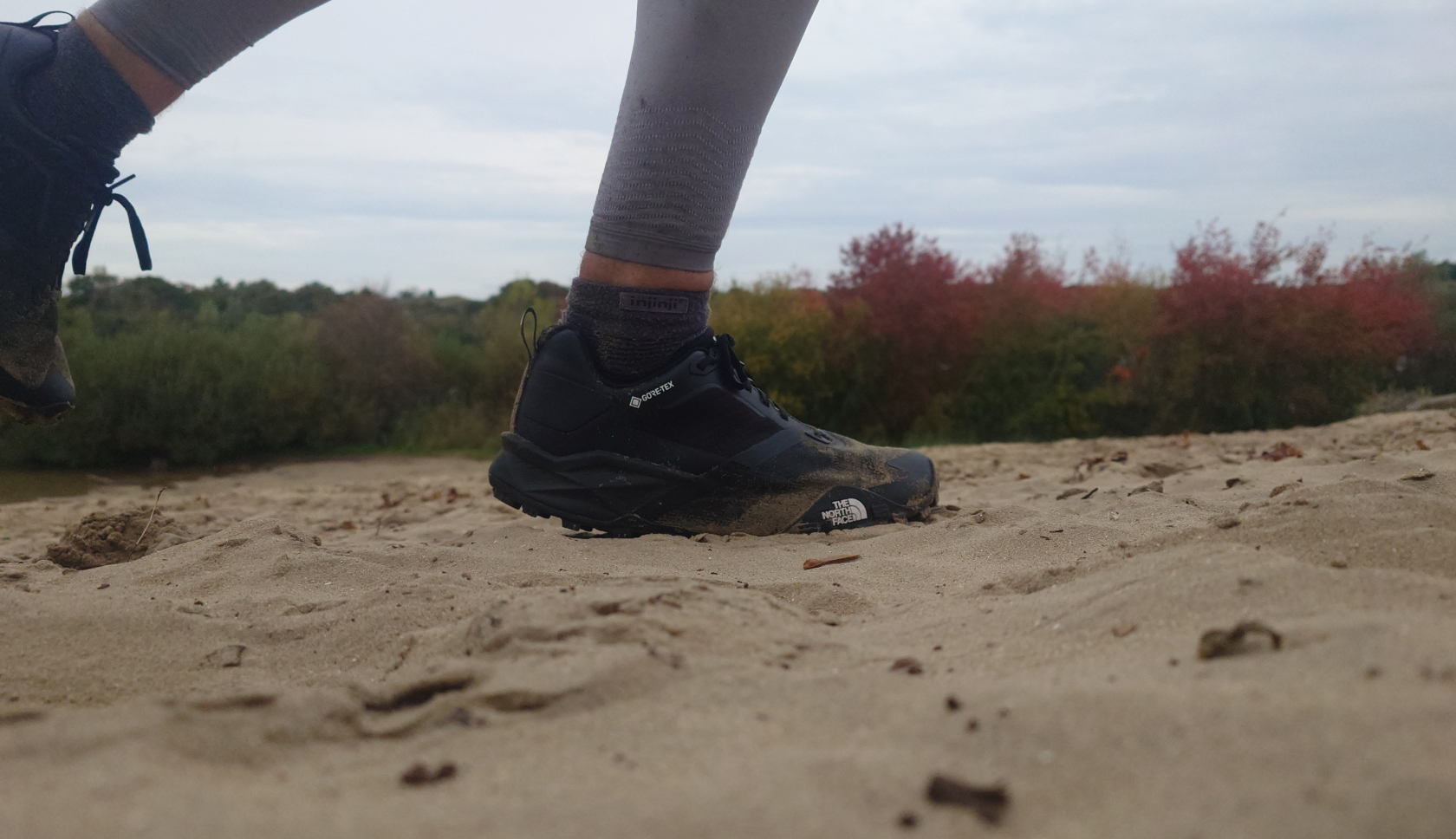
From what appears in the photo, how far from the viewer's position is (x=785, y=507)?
2.04m

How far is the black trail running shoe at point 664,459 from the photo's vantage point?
6.57 ft

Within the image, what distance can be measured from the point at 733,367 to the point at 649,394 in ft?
0.67

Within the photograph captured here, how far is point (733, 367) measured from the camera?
2.09 meters

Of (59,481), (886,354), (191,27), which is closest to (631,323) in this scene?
(191,27)

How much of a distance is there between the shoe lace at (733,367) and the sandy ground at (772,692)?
57 centimetres

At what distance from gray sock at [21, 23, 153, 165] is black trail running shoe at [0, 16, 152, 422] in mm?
13

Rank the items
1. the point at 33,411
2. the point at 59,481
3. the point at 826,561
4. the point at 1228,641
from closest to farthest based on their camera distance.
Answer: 1. the point at 1228,641
2. the point at 826,561
3. the point at 33,411
4. the point at 59,481

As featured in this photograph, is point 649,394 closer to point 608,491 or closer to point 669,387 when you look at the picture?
point 669,387

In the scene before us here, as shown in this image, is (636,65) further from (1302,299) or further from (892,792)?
(1302,299)

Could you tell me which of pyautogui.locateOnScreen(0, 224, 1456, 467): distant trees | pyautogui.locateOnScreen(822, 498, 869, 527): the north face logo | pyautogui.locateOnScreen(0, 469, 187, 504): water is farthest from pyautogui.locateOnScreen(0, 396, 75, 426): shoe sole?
pyautogui.locateOnScreen(0, 224, 1456, 467): distant trees

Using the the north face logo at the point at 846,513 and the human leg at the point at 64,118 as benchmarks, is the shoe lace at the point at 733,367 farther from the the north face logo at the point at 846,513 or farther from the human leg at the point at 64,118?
the human leg at the point at 64,118

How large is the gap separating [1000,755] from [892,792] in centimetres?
9

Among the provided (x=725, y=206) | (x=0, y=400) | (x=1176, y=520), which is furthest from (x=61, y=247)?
(x=1176, y=520)

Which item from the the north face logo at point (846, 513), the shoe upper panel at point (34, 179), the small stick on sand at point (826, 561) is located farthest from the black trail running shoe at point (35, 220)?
the the north face logo at point (846, 513)
